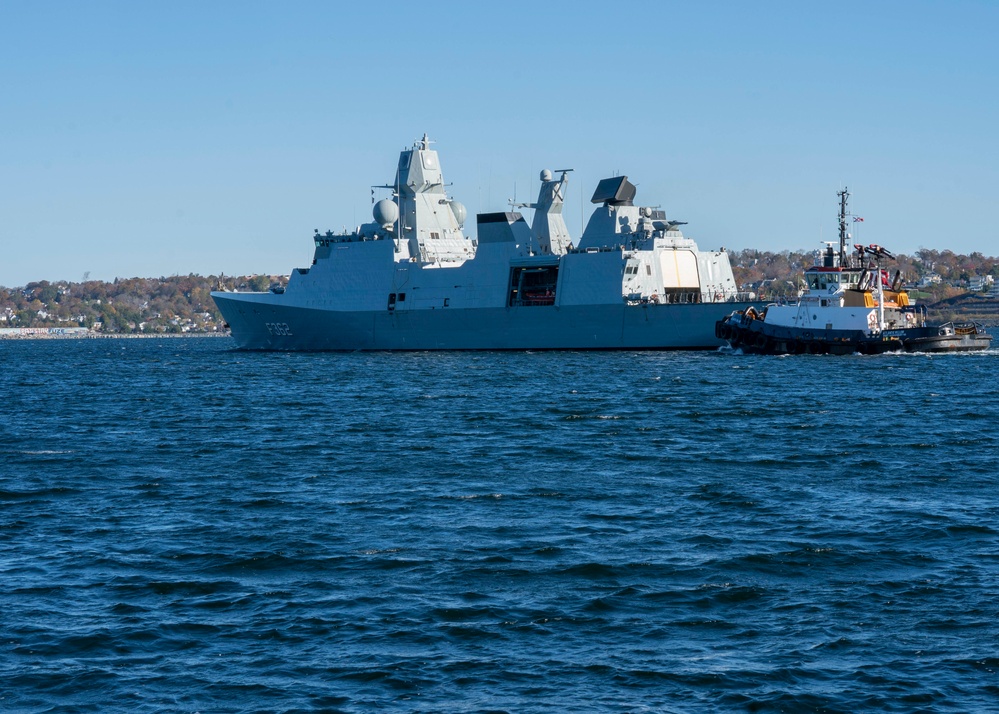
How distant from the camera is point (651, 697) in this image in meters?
8.88

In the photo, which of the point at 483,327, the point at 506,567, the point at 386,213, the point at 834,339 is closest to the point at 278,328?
the point at 386,213

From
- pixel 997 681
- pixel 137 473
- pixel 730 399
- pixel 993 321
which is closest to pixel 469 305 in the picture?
pixel 730 399

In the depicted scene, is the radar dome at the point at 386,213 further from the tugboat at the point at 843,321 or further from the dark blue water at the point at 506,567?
the dark blue water at the point at 506,567

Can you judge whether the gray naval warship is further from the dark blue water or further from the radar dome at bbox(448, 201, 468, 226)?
the dark blue water

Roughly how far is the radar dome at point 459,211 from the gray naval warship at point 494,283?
60 millimetres

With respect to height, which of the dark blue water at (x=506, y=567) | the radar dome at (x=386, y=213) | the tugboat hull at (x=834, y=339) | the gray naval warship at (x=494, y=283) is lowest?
the dark blue water at (x=506, y=567)

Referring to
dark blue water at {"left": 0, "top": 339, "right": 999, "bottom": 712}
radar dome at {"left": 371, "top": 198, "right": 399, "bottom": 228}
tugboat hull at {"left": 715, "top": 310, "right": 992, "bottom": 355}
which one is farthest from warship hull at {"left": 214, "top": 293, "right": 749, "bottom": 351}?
dark blue water at {"left": 0, "top": 339, "right": 999, "bottom": 712}

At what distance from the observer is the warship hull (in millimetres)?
56781

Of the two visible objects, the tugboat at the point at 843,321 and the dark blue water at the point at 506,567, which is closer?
the dark blue water at the point at 506,567

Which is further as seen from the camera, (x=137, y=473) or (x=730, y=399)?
(x=730, y=399)

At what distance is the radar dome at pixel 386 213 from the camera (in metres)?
66.4

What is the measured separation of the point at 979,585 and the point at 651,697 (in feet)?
15.3

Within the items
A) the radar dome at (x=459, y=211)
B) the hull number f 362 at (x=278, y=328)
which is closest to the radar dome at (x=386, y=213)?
the radar dome at (x=459, y=211)

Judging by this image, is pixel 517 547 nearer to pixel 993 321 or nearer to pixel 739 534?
pixel 739 534
